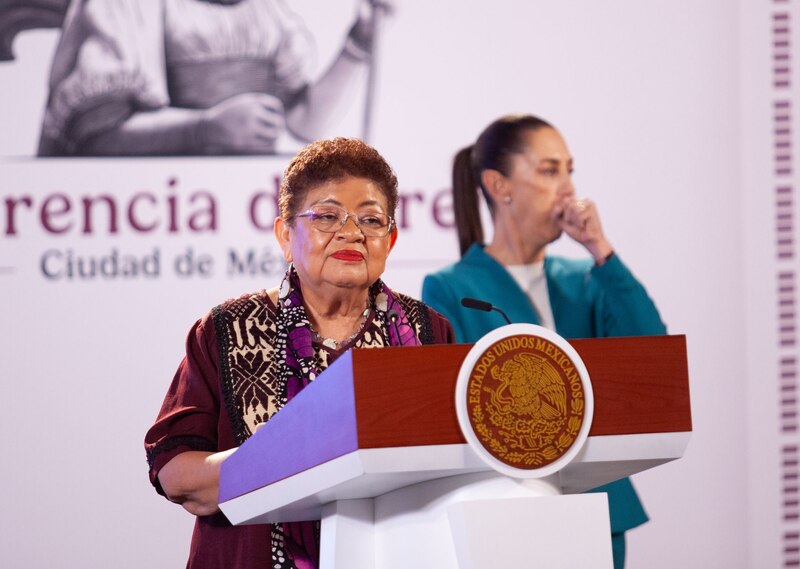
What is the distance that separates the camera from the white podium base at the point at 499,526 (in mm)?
1109

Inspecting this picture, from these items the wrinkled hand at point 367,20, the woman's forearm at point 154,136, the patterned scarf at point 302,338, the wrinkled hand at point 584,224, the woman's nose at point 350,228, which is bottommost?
the patterned scarf at point 302,338

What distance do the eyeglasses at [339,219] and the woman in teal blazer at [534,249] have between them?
1.46 meters

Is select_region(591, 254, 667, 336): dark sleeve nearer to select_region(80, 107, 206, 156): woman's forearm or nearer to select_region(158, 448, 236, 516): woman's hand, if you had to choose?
select_region(80, 107, 206, 156): woman's forearm

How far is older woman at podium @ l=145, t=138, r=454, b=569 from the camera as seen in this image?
66.6 inches

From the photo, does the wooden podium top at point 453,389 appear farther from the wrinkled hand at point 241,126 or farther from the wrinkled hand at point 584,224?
the wrinkled hand at point 241,126

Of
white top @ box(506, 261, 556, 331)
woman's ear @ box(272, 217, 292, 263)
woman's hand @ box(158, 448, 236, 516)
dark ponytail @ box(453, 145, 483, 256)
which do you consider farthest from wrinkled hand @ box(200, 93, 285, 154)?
woman's hand @ box(158, 448, 236, 516)

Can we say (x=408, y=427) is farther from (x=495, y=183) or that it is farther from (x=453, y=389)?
(x=495, y=183)

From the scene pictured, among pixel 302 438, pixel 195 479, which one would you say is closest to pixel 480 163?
pixel 195 479

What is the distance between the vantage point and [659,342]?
1.22m

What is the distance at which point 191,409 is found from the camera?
1707 mm

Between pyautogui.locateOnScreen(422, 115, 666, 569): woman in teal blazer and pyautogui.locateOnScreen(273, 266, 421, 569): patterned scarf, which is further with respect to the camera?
pyautogui.locateOnScreen(422, 115, 666, 569): woman in teal blazer

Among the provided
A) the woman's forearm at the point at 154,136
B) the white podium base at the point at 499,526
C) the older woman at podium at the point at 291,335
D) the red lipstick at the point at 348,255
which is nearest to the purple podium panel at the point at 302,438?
the white podium base at the point at 499,526

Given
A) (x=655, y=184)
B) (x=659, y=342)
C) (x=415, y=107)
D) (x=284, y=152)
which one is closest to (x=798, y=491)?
(x=655, y=184)

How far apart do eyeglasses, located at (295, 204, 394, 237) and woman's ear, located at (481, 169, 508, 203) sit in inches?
64.0
